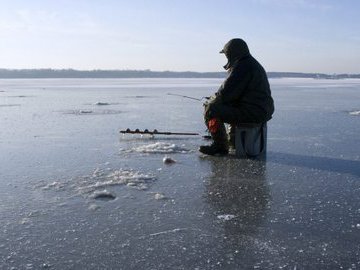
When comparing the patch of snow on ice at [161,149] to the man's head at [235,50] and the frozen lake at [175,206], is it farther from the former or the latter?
the man's head at [235,50]

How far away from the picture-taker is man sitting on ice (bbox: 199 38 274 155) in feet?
21.1

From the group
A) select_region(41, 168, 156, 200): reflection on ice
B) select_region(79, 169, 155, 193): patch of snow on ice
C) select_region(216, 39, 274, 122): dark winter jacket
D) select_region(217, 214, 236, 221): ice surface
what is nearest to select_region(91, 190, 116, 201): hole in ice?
select_region(41, 168, 156, 200): reflection on ice

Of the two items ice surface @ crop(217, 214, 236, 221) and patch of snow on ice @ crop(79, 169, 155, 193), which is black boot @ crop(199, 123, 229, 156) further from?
ice surface @ crop(217, 214, 236, 221)

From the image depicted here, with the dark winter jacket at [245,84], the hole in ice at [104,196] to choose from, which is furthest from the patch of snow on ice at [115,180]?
the dark winter jacket at [245,84]

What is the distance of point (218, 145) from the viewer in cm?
678

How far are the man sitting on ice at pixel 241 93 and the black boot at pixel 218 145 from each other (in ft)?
0.31

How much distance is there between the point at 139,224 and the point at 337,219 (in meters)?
1.68

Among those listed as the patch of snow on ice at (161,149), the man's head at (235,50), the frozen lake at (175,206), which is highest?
the man's head at (235,50)

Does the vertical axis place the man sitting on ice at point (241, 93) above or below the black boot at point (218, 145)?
above

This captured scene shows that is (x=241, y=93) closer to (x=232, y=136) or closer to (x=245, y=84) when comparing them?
(x=245, y=84)

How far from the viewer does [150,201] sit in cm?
426

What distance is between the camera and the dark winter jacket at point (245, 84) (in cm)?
641

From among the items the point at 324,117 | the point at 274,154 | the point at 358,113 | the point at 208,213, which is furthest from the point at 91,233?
the point at 358,113

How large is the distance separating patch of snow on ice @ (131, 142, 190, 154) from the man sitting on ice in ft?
2.74
